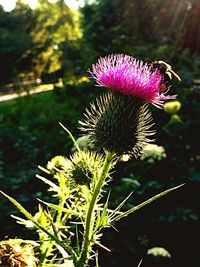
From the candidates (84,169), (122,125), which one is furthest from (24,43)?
(84,169)

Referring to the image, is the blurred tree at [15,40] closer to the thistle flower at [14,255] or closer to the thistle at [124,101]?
the thistle at [124,101]

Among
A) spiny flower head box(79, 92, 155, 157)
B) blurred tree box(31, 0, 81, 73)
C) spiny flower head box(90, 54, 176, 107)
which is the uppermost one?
spiny flower head box(90, 54, 176, 107)

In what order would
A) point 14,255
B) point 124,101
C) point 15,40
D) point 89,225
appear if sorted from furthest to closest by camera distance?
point 15,40
point 124,101
point 89,225
point 14,255

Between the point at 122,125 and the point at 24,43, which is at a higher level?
the point at 122,125

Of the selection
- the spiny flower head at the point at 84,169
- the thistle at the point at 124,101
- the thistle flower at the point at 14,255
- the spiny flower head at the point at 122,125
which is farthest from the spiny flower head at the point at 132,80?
the thistle flower at the point at 14,255

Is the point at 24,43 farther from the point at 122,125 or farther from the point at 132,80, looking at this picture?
the point at 132,80

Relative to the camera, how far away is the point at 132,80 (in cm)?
203

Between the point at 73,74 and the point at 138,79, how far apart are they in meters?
13.6

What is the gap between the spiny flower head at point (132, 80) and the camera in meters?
2.03

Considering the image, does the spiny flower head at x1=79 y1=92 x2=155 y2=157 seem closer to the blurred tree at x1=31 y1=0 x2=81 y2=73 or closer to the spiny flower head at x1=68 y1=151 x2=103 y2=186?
the spiny flower head at x1=68 y1=151 x2=103 y2=186

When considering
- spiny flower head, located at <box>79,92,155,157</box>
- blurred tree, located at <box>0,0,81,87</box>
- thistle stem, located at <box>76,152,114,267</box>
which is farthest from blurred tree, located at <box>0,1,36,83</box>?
thistle stem, located at <box>76,152,114,267</box>

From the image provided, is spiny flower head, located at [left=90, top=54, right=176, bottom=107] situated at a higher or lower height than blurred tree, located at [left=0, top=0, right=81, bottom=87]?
higher

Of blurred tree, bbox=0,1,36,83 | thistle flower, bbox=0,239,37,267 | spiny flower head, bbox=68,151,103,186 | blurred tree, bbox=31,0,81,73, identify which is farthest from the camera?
blurred tree, bbox=31,0,81,73

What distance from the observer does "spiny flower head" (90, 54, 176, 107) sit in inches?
79.7
